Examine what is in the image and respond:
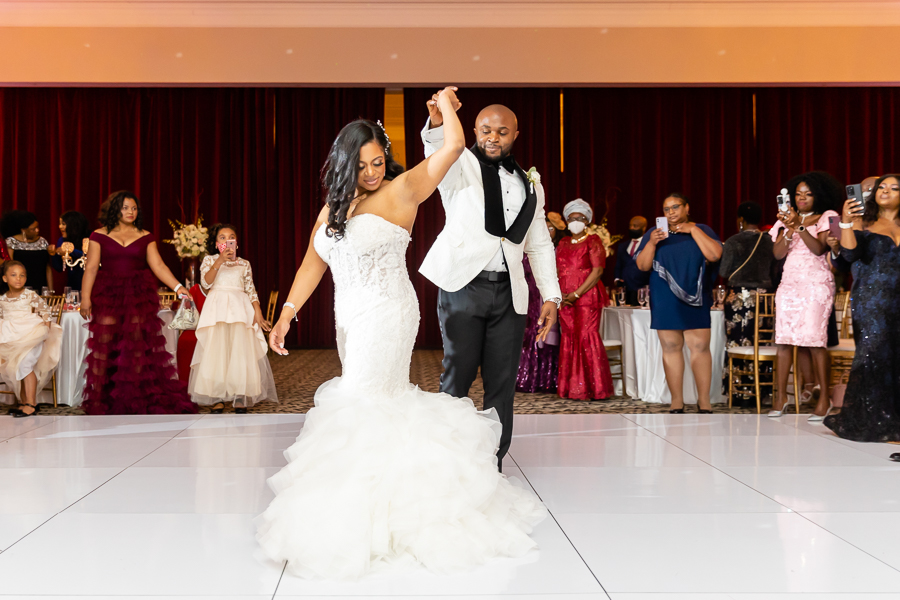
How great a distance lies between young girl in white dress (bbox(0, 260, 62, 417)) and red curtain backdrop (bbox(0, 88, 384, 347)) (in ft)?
18.2

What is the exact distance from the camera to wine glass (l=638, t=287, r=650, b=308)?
646cm

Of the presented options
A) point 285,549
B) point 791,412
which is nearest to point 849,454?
point 791,412

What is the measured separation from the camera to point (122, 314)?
539 centimetres

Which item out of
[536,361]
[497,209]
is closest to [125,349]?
[536,361]

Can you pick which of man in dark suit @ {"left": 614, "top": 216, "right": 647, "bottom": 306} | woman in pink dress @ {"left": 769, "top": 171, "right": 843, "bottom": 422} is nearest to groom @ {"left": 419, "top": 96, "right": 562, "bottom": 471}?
woman in pink dress @ {"left": 769, "top": 171, "right": 843, "bottom": 422}

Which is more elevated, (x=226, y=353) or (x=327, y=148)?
(x=327, y=148)

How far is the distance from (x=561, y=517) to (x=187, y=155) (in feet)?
32.4

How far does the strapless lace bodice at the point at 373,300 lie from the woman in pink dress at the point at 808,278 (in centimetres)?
351

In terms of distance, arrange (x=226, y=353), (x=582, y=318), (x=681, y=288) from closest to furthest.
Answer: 1. (x=681, y=288)
2. (x=226, y=353)
3. (x=582, y=318)

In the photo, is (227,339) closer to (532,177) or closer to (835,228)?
(532,177)

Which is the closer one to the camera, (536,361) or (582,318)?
(582,318)

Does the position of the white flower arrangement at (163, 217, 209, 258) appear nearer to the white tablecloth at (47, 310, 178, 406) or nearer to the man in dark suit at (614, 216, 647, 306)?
the white tablecloth at (47, 310, 178, 406)

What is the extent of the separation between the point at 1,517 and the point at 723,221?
1051 cm

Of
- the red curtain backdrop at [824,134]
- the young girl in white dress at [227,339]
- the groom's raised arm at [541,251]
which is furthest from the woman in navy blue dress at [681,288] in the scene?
the red curtain backdrop at [824,134]
